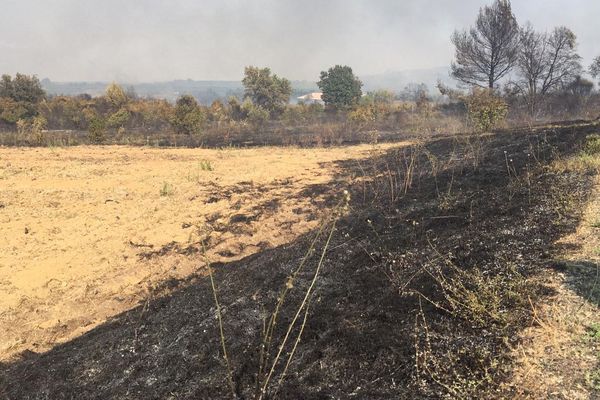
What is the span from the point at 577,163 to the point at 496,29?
21794 mm

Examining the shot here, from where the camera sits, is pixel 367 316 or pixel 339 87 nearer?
pixel 367 316

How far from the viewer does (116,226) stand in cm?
614

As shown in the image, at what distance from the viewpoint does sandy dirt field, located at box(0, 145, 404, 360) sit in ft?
14.4

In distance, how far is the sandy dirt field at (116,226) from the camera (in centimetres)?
438

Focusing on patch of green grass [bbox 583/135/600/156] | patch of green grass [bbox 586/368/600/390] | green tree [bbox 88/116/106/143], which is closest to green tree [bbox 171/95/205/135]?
green tree [bbox 88/116/106/143]

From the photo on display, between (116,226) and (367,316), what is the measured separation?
468 centimetres

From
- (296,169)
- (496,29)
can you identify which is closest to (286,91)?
(496,29)

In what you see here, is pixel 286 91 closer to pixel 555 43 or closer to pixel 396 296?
pixel 555 43

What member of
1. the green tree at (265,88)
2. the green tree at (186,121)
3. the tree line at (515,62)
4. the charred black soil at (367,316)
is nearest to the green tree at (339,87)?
the green tree at (265,88)

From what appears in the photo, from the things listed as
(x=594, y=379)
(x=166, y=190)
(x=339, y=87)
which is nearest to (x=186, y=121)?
(x=166, y=190)

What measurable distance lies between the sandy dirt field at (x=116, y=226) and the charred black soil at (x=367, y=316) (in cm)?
46

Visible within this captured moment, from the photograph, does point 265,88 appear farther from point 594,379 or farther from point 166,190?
point 594,379

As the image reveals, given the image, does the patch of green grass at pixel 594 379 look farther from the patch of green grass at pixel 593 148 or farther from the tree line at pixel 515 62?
the tree line at pixel 515 62

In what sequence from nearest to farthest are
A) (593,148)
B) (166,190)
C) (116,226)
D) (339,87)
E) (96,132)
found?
(593,148) → (116,226) → (166,190) → (96,132) → (339,87)
